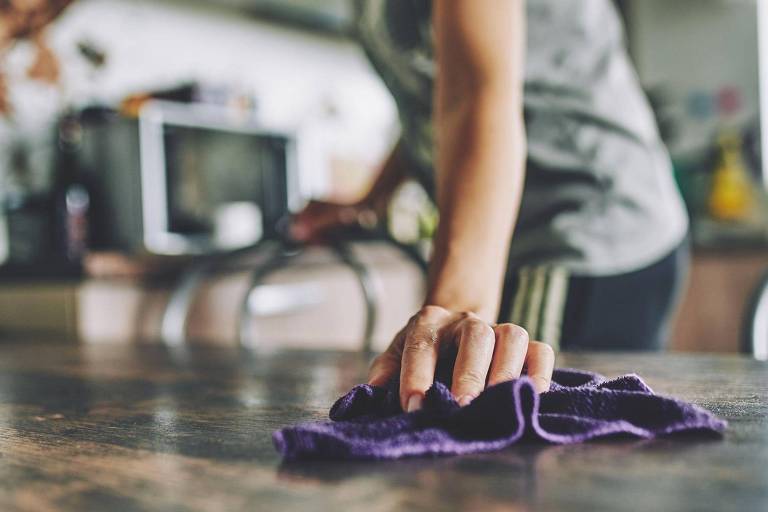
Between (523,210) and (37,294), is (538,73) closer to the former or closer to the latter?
(523,210)

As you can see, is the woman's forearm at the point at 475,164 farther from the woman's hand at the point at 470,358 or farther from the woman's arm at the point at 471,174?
the woman's hand at the point at 470,358

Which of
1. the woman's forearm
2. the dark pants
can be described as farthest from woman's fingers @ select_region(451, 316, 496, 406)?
the dark pants

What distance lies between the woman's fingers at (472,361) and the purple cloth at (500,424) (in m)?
0.03

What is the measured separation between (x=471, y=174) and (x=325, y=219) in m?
0.80

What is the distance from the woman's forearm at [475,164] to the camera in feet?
2.27

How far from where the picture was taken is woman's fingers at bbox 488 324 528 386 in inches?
20.0

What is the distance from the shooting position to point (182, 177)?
2.77 metres

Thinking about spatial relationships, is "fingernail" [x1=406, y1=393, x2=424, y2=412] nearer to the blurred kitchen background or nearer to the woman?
the woman

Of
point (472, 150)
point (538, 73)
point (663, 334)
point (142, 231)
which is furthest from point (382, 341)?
point (472, 150)

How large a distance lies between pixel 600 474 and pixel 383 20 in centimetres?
83

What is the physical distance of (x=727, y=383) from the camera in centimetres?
67

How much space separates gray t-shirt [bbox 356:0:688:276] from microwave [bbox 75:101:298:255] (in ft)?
4.62

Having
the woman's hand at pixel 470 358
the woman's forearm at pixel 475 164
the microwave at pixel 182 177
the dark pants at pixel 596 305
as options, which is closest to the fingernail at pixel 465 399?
the woman's hand at pixel 470 358

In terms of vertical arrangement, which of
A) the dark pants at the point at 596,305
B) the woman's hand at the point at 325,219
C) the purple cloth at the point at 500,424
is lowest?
the dark pants at the point at 596,305
